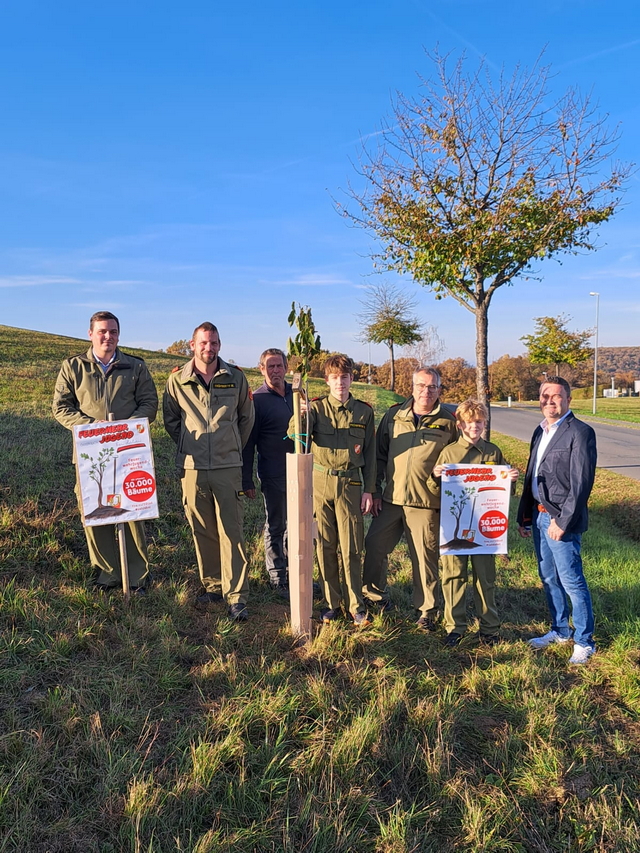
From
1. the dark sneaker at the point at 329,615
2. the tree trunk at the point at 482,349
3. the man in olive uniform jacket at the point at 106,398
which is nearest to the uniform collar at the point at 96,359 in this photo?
the man in olive uniform jacket at the point at 106,398

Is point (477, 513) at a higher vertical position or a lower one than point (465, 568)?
higher

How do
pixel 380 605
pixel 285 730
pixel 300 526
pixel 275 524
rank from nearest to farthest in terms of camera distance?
1. pixel 285 730
2. pixel 300 526
3. pixel 380 605
4. pixel 275 524

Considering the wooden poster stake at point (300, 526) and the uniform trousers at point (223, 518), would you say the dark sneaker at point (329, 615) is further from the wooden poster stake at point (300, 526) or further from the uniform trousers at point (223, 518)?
the uniform trousers at point (223, 518)

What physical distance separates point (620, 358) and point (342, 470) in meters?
142

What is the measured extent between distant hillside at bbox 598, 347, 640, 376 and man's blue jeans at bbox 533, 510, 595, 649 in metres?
125

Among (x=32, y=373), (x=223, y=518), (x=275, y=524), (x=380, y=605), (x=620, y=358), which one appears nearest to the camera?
(x=223, y=518)

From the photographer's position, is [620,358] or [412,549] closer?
[412,549]

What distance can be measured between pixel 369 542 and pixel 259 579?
4.26ft

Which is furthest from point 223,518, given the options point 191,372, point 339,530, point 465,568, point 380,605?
point 465,568

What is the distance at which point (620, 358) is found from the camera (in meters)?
127

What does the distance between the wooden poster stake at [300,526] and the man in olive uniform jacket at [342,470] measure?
12.8 inches

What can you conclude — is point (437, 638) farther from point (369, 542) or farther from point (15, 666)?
point (15, 666)

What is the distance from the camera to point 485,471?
429cm

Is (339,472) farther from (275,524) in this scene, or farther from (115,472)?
(115,472)
